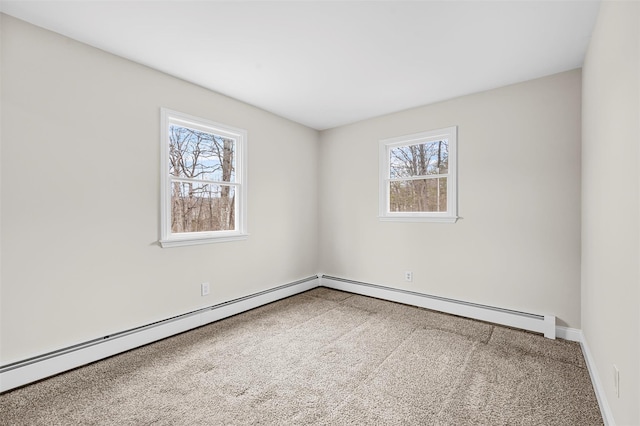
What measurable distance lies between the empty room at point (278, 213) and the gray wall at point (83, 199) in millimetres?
15

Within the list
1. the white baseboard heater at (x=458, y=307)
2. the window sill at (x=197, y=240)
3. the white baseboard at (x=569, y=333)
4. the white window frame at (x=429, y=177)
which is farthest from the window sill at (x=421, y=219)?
the window sill at (x=197, y=240)

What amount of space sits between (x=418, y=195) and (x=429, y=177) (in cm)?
26

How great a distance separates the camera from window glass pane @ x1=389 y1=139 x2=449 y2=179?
11.7 ft

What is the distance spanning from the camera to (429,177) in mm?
3621

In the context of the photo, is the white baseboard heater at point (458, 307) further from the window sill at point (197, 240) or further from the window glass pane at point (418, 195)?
the window sill at point (197, 240)

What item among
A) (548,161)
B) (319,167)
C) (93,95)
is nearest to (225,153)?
(93,95)

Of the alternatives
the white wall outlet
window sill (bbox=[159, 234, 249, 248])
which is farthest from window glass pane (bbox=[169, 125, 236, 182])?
the white wall outlet

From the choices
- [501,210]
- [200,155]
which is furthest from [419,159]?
[200,155]

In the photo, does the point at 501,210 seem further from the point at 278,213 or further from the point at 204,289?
the point at 204,289

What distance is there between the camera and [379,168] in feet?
13.2

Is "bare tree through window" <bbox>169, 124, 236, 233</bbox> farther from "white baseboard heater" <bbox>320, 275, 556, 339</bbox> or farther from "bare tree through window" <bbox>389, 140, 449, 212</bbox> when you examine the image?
"bare tree through window" <bbox>389, 140, 449, 212</bbox>

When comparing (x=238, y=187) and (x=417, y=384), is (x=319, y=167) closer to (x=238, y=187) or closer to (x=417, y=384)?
(x=238, y=187)

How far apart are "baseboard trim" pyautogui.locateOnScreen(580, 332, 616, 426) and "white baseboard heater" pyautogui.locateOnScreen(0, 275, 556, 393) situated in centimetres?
41

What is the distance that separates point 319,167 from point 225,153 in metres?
1.68
